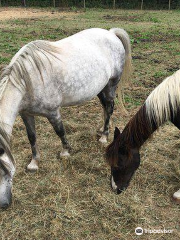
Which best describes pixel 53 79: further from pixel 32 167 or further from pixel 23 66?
pixel 32 167

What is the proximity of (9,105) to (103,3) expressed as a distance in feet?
57.5

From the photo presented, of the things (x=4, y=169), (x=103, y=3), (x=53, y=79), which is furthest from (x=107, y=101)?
(x=103, y=3)

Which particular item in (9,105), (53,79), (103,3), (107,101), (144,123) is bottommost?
(107,101)

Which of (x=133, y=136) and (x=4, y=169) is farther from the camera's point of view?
(x=133, y=136)

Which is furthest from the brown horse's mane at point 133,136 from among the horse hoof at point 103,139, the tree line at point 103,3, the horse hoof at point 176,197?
the tree line at point 103,3

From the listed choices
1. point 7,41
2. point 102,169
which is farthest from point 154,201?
point 7,41

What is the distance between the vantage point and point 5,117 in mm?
2414

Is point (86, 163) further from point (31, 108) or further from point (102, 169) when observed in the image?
point (31, 108)

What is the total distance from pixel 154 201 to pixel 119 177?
56 centimetres

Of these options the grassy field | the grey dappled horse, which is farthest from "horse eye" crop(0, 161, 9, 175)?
the grassy field

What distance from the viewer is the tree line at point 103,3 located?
688 inches

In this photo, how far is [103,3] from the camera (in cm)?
1802

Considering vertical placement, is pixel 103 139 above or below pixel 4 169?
below

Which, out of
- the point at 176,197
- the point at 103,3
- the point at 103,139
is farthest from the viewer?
the point at 103,3
